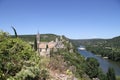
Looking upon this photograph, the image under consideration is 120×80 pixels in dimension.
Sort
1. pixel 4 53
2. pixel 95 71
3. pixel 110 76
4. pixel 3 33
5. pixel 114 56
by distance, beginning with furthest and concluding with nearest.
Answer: pixel 114 56 < pixel 95 71 < pixel 110 76 < pixel 3 33 < pixel 4 53

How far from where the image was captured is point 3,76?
416 inches

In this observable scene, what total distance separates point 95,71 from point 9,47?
1361 inches

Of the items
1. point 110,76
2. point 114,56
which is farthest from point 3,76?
point 114,56

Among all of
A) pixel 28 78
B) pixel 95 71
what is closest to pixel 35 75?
pixel 28 78

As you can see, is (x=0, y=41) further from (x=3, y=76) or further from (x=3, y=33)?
(x=3, y=76)

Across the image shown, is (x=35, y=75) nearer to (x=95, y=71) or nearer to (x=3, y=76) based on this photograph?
(x=3, y=76)

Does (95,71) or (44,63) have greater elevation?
(44,63)

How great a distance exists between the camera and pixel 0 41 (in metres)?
13.0

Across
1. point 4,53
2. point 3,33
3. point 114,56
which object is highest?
point 3,33

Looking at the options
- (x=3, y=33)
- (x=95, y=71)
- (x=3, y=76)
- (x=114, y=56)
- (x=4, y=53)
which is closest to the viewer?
(x=3, y=76)

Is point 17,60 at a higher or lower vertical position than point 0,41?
lower

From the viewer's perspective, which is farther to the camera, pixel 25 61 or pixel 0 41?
pixel 0 41

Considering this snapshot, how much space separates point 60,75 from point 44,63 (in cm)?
117

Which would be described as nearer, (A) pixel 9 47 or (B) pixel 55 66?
(A) pixel 9 47
